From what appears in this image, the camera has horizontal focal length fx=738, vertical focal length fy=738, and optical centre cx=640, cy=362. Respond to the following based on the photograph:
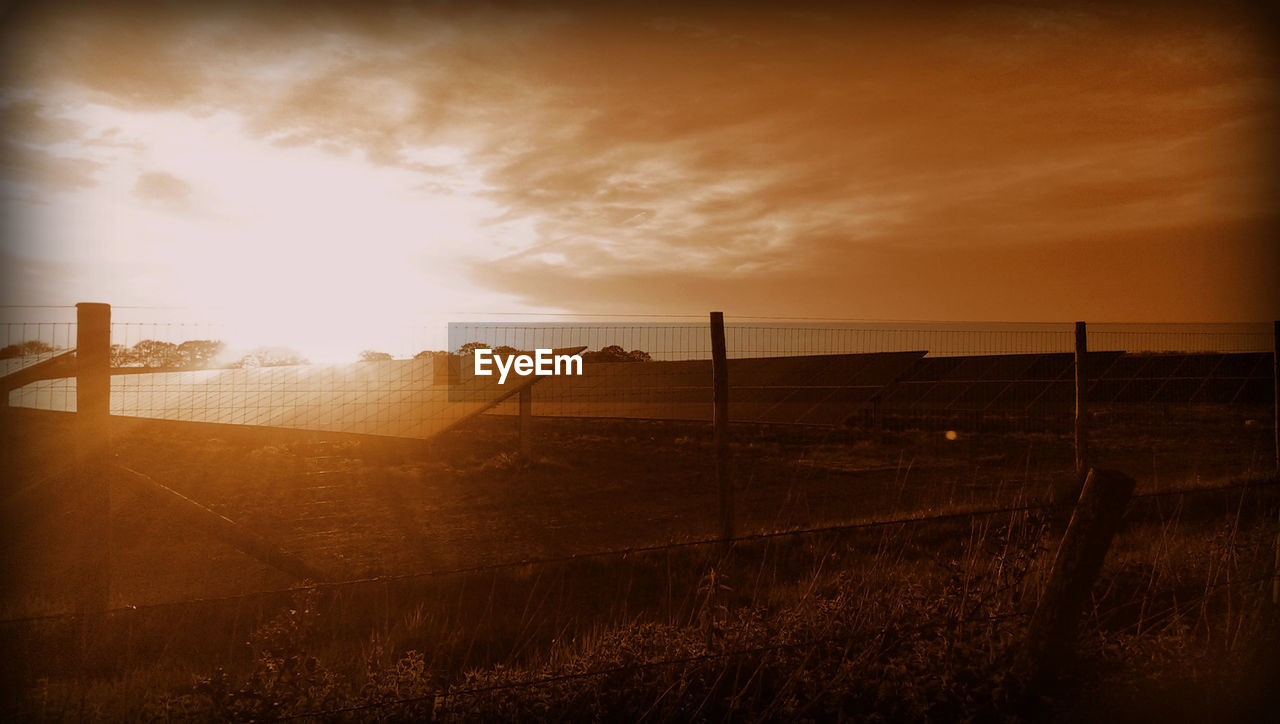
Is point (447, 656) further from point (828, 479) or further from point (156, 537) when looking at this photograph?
point (828, 479)

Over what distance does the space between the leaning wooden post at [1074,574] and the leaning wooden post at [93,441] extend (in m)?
6.02

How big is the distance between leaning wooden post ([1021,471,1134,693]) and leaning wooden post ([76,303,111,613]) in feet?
19.7

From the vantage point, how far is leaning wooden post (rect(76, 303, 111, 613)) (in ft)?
17.2

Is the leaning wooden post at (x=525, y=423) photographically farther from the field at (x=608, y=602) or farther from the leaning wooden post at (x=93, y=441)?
the leaning wooden post at (x=93, y=441)

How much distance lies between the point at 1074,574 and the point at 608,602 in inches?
162

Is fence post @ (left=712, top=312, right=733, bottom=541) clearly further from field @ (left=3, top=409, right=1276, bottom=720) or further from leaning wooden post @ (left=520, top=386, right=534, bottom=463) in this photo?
leaning wooden post @ (left=520, top=386, right=534, bottom=463)

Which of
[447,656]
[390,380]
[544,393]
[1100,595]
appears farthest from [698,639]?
[544,393]

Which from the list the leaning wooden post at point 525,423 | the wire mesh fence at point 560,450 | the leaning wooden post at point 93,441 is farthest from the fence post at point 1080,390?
the leaning wooden post at point 93,441

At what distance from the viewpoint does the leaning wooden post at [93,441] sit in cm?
523

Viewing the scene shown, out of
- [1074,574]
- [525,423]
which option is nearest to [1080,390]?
[1074,574]

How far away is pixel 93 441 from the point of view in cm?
531

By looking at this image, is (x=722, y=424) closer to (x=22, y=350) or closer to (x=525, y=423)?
(x=22, y=350)

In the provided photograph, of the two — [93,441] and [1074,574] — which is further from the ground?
[93,441]

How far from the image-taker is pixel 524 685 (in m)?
Result: 3.51
